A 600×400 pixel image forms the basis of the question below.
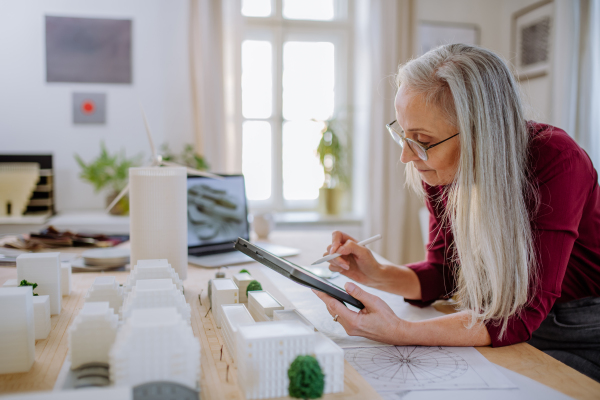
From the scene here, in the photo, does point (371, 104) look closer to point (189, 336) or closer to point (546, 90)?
point (546, 90)

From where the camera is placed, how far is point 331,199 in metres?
3.62

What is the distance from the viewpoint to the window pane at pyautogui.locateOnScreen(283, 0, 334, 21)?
3645 millimetres

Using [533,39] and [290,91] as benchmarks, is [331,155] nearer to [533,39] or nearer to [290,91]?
[290,91]

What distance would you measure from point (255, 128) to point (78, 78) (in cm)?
123

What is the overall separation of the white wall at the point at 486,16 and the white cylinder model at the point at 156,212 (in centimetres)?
282

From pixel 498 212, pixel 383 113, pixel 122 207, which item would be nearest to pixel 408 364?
pixel 498 212

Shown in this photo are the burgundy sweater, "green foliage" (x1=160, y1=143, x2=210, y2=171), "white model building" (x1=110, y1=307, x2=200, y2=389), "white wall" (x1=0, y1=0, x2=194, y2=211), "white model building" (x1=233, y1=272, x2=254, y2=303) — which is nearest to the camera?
"white model building" (x1=110, y1=307, x2=200, y2=389)

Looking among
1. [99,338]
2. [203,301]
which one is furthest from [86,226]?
[99,338]

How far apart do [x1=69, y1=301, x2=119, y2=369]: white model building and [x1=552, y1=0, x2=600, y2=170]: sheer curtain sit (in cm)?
320

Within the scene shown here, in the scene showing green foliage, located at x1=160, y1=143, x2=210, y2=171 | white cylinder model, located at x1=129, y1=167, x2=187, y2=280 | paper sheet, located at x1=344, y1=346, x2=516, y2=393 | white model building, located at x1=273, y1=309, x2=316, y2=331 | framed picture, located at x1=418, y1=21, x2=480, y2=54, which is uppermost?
framed picture, located at x1=418, y1=21, x2=480, y2=54

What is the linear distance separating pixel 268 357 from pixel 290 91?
321cm

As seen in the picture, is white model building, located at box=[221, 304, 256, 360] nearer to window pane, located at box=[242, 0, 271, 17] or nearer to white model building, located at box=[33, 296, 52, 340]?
white model building, located at box=[33, 296, 52, 340]

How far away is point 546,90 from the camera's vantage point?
11.3 feet

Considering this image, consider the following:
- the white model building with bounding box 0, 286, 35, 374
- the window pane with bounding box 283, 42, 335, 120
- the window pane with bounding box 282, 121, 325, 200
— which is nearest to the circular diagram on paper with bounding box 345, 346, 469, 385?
the white model building with bounding box 0, 286, 35, 374
